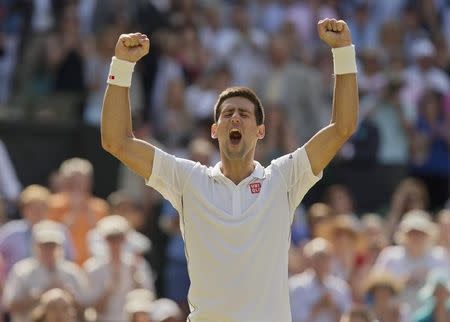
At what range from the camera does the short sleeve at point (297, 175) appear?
7090 mm

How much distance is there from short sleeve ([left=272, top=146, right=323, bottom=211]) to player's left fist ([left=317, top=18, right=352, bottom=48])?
551 mm

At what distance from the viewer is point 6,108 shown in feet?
53.5

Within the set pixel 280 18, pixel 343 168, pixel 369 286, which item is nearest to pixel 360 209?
pixel 343 168

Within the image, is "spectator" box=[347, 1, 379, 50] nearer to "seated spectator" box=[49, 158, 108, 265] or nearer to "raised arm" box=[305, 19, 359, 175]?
"seated spectator" box=[49, 158, 108, 265]

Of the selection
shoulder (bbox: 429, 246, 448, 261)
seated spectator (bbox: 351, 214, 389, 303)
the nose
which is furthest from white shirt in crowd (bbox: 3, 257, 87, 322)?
the nose

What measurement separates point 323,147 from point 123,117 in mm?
977

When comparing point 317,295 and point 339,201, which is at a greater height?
point 339,201

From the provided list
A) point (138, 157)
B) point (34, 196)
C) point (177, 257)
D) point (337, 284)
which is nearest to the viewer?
point (138, 157)

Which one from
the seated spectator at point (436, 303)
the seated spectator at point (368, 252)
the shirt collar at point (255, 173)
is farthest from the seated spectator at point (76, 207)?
the shirt collar at point (255, 173)

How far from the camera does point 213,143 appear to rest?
50.9ft

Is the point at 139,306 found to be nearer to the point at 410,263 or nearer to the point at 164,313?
the point at 164,313

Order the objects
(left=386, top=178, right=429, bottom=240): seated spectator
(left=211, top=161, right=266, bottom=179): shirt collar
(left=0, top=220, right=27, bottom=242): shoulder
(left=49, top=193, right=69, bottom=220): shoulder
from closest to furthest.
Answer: (left=211, top=161, right=266, bottom=179): shirt collar, (left=0, top=220, right=27, bottom=242): shoulder, (left=49, top=193, right=69, bottom=220): shoulder, (left=386, top=178, right=429, bottom=240): seated spectator

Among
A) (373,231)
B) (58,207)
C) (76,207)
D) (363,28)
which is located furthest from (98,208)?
(363,28)

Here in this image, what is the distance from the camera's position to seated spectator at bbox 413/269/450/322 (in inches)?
461
